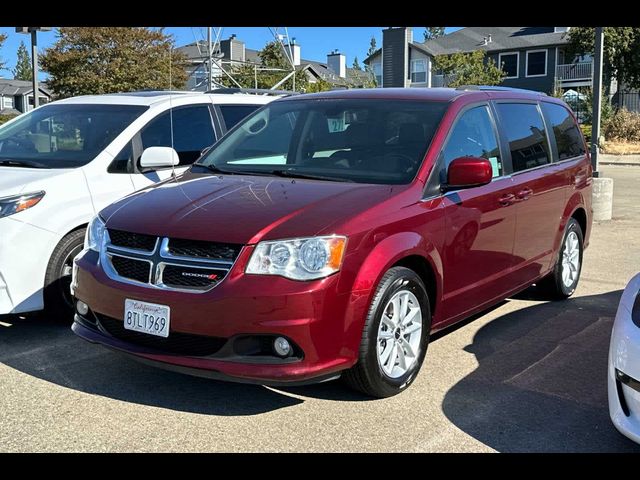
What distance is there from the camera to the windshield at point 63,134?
5.81 m

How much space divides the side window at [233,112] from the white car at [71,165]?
0.04 ft

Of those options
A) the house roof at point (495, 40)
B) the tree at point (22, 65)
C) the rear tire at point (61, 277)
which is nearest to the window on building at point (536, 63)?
the house roof at point (495, 40)

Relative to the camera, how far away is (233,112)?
7.07 m

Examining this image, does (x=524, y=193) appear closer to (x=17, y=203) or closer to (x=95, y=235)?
(x=95, y=235)

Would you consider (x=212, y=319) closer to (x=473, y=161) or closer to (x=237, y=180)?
(x=237, y=180)

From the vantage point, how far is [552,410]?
4.09 meters

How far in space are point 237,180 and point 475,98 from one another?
1.86m

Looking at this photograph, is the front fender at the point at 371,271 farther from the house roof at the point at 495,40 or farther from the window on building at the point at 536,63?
the window on building at the point at 536,63

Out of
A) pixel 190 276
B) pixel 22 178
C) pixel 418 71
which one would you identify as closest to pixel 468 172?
pixel 190 276

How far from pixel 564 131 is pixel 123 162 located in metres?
3.93

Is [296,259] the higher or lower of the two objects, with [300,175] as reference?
lower

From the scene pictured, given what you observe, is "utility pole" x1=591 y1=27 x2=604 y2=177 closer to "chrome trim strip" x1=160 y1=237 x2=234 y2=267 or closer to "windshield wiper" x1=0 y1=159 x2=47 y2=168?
"windshield wiper" x1=0 y1=159 x2=47 y2=168

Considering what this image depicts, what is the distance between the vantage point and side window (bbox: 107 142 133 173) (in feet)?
19.0
